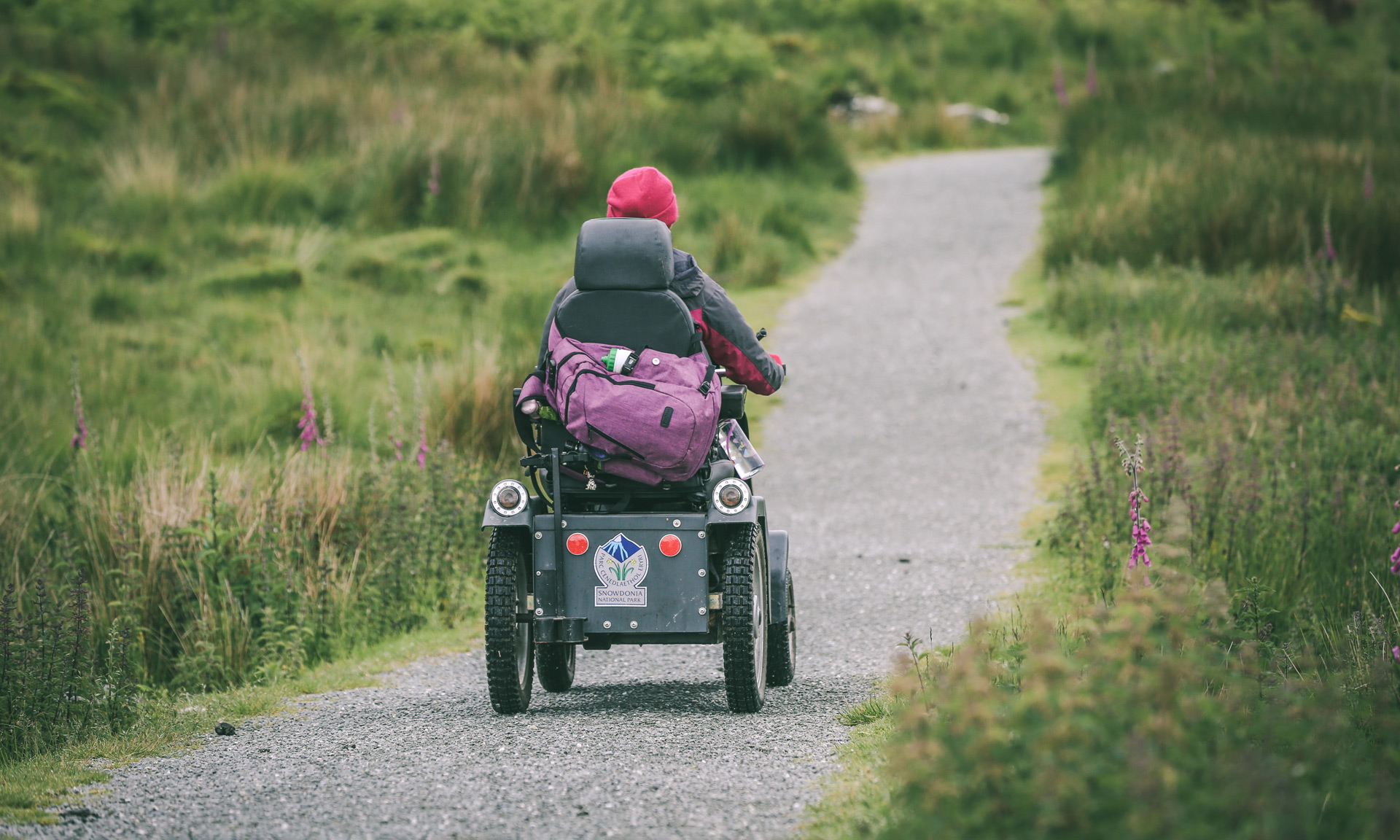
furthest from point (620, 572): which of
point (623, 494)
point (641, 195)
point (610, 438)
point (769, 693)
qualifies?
point (641, 195)

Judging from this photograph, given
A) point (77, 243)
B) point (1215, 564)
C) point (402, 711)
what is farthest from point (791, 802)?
point (77, 243)

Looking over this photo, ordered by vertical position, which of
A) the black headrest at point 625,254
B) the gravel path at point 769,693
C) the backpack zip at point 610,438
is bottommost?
the gravel path at point 769,693

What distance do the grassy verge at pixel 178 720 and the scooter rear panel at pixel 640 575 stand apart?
1.31 metres

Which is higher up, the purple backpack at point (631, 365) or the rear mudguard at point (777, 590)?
the purple backpack at point (631, 365)

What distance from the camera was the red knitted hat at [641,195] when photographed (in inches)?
187

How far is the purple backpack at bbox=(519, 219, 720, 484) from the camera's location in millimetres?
4242

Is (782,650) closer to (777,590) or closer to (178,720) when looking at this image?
(777,590)

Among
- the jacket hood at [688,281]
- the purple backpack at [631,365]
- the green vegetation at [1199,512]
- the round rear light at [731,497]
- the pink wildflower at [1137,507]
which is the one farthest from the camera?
the jacket hood at [688,281]

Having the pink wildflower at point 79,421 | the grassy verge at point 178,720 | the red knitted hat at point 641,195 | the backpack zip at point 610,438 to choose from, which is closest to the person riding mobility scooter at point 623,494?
the backpack zip at point 610,438

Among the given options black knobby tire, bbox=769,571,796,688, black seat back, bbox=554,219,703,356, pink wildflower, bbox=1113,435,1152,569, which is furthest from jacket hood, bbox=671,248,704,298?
pink wildflower, bbox=1113,435,1152,569

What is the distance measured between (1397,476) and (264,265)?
9.61 m

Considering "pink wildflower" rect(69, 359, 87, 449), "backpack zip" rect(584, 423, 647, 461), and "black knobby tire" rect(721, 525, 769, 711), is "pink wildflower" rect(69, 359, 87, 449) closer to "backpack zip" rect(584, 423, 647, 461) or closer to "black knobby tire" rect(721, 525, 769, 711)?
"backpack zip" rect(584, 423, 647, 461)

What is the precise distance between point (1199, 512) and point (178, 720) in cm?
483

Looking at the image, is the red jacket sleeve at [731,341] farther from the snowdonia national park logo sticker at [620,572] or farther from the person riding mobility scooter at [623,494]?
the snowdonia national park logo sticker at [620,572]
